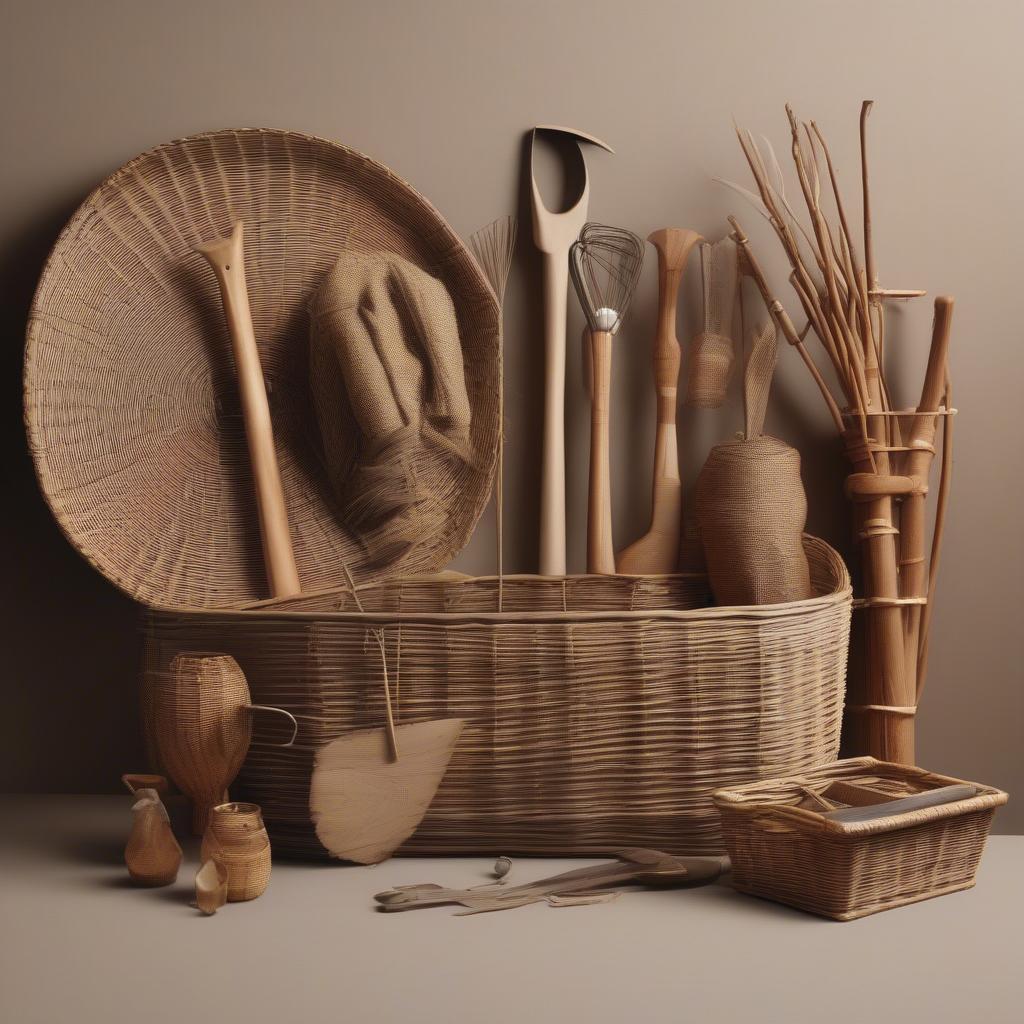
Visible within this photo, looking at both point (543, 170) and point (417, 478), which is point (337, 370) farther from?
point (543, 170)

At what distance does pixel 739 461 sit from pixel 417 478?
1.57ft

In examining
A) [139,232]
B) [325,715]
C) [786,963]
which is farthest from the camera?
[139,232]

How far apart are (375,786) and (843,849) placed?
0.53 meters

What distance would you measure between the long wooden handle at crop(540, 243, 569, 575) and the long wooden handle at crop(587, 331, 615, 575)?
0.05 meters

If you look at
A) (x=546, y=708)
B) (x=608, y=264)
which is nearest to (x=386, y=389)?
(x=608, y=264)

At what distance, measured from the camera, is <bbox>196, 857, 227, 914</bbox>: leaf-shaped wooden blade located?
4.01 feet

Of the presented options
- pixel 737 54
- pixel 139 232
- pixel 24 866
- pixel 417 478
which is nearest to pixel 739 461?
pixel 417 478

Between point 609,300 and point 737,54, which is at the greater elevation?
point 737,54

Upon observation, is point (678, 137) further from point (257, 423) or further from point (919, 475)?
point (257, 423)

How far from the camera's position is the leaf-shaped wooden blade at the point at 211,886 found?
122cm

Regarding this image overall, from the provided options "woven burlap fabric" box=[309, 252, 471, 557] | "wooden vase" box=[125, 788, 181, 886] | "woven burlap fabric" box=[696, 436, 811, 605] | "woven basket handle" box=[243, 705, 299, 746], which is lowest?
"wooden vase" box=[125, 788, 181, 886]

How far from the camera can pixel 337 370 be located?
1684 millimetres

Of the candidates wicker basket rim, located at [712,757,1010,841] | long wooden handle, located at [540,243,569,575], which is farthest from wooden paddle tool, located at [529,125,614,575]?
wicker basket rim, located at [712,757,1010,841]

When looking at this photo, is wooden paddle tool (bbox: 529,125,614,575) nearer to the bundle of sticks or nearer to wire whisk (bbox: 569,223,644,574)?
wire whisk (bbox: 569,223,644,574)
